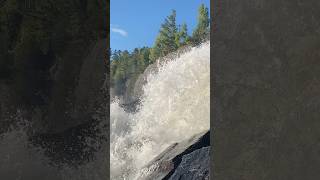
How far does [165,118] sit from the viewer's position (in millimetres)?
16688

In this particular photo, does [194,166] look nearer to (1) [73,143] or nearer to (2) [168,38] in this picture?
(1) [73,143]

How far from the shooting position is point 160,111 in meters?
17.5

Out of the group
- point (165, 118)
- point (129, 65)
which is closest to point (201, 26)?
point (129, 65)

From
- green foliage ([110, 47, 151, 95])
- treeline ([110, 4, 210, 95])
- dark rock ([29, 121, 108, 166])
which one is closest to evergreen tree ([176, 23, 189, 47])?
treeline ([110, 4, 210, 95])

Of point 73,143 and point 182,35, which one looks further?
point 182,35

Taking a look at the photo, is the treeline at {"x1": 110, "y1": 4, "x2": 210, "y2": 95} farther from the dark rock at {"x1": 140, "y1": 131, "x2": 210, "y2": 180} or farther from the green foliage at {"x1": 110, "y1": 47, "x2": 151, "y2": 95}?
the dark rock at {"x1": 140, "y1": 131, "x2": 210, "y2": 180}

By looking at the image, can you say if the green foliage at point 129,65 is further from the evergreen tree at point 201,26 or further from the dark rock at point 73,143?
the dark rock at point 73,143
